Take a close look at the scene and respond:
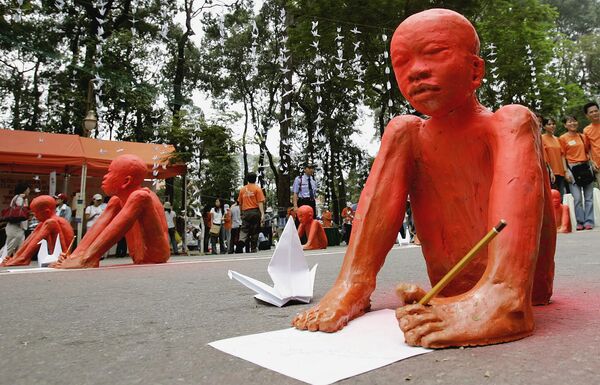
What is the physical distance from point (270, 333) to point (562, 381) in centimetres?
97

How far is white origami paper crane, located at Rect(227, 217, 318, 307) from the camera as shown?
2.46 meters

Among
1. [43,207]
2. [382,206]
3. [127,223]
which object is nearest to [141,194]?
[127,223]

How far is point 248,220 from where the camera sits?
10602 millimetres

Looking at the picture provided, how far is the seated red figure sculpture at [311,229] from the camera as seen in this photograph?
10.1 m

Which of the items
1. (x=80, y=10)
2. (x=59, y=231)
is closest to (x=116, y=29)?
(x=80, y=10)

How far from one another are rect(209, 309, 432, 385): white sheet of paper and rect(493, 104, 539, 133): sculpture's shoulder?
0.87 metres

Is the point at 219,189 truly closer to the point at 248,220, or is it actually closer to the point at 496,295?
the point at 248,220

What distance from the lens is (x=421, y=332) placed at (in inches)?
54.9

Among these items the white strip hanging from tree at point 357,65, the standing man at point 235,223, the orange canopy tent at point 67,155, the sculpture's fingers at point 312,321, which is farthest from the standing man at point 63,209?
the sculpture's fingers at point 312,321

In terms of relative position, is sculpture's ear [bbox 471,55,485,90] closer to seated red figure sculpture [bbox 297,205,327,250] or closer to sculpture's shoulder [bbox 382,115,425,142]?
sculpture's shoulder [bbox 382,115,425,142]

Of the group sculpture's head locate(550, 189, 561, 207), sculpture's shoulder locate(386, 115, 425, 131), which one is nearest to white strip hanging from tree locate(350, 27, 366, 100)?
sculpture's head locate(550, 189, 561, 207)

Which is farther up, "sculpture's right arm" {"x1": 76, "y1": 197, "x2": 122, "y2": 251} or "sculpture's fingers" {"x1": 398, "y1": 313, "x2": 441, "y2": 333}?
"sculpture's right arm" {"x1": 76, "y1": 197, "x2": 122, "y2": 251}

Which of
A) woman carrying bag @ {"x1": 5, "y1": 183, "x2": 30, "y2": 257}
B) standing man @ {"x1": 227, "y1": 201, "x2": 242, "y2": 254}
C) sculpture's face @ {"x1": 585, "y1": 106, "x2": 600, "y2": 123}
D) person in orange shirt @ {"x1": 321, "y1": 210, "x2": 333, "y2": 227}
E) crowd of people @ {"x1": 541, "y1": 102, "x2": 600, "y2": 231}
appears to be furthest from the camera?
person in orange shirt @ {"x1": 321, "y1": 210, "x2": 333, "y2": 227}

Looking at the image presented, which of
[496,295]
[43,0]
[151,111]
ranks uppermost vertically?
[43,0]
